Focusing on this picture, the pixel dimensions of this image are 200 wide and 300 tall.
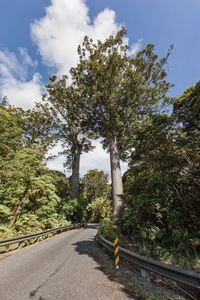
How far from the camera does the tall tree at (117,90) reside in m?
11.0

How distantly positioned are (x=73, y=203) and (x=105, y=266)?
544 inches

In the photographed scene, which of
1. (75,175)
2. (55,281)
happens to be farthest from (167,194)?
(75,175)

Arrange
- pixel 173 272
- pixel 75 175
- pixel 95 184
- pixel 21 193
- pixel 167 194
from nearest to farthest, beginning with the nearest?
1. pixel 173 272
2. pixel 167 194
3. pixel 21 193
4. pixel 75 175
5. pixel 95 184

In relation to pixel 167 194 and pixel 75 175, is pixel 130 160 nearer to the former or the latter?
pixel 167 194

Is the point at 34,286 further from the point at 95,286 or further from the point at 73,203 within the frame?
the point at 73,203

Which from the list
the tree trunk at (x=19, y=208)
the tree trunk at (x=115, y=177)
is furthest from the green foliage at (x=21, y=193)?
the tree trunk at (x=115, y=177)

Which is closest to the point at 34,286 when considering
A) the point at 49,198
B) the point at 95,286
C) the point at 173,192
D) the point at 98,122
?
the point at 95,286

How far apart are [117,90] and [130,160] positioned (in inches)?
219

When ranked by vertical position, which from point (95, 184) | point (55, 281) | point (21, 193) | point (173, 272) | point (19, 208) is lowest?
point (55, 281)

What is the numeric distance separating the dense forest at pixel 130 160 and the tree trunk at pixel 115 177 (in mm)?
68

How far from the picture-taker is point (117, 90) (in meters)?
10.6

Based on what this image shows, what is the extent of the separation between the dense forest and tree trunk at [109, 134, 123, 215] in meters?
0.07

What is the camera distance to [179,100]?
11.8 m

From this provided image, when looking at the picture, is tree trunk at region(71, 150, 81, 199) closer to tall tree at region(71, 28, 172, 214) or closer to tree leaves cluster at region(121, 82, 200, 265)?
tall tree at region(71, 28, 172, 214)
